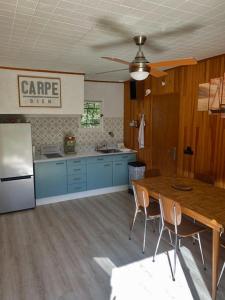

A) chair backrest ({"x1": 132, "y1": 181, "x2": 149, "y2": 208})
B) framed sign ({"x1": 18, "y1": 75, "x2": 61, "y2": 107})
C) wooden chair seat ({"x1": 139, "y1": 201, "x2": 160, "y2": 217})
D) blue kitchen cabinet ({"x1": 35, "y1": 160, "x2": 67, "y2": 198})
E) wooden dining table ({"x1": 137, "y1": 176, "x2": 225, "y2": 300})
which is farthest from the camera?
blue kitchen cabinet ({"x1": 35, "y1": 160, "x2": 67, "y2": 198})

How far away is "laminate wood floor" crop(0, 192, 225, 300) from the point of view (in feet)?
7.47

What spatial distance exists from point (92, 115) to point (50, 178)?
5.92ft

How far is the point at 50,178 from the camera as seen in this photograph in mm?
4371

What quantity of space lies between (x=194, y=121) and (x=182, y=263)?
6.87ft

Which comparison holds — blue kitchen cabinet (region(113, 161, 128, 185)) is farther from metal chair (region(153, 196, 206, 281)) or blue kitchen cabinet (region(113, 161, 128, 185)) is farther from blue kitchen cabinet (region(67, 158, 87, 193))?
metal chair (region(153, 196, 206, 281))

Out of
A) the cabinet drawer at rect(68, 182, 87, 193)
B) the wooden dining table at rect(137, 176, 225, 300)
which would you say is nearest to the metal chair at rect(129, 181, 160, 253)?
the wooden dining table at rect(137, 176, 225, 300)

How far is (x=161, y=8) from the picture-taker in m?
1.89

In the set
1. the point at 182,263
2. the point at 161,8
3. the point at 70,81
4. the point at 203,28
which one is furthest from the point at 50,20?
the point at 182,263

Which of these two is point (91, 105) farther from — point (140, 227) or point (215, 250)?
point (215, 250)

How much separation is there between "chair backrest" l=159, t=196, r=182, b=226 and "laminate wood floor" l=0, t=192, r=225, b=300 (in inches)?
23.4

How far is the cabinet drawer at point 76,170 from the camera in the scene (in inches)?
179

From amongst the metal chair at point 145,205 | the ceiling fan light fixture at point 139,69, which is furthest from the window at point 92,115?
the ceiling fan light fixture at point 139,69

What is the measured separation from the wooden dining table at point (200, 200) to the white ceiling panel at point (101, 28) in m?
1.77

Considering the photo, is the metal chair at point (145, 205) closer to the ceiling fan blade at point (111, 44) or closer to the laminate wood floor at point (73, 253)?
the laminate wood floor at point (73, 253)
